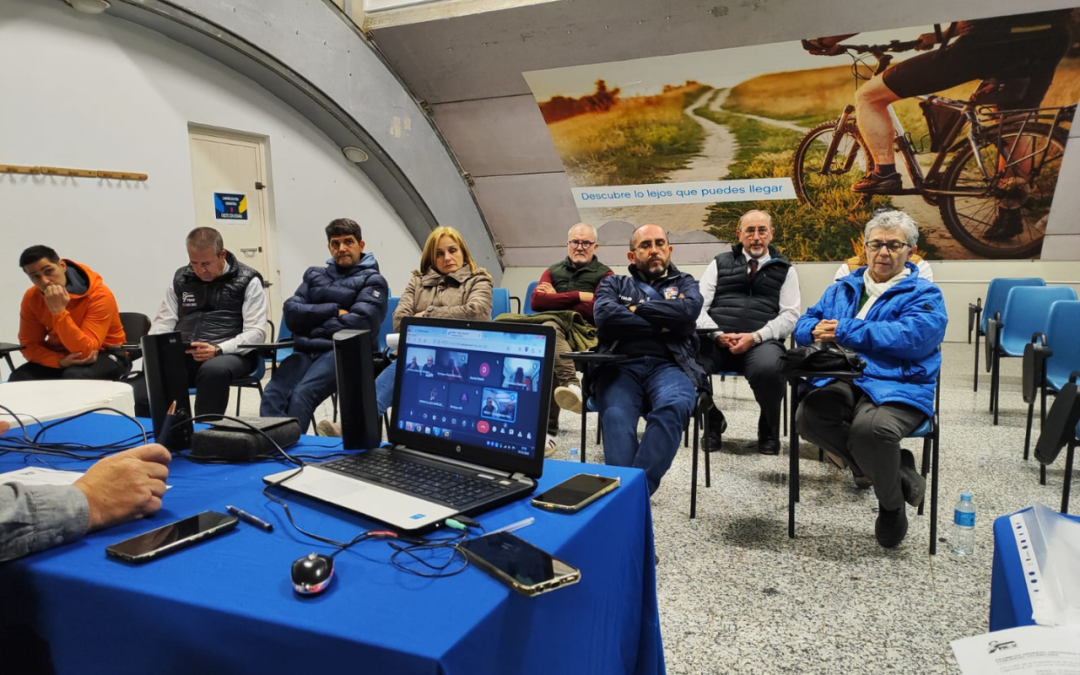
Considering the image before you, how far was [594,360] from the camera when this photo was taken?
2.65 m

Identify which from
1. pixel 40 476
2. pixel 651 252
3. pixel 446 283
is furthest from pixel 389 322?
pixel 40 476

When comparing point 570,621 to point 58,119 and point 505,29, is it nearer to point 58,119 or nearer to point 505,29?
point 58,119

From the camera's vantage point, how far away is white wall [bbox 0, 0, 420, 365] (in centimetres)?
407

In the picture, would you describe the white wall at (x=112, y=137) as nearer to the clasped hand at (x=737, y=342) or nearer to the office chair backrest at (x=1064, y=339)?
the clasped hand at (x=737, y=342)

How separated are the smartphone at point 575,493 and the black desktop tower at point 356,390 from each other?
475 millimetres

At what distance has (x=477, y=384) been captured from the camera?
131 centimetres

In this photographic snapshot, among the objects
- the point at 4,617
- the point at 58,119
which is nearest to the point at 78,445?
the point at 4,617

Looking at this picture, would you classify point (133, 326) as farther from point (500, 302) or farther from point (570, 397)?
point (570, 397)

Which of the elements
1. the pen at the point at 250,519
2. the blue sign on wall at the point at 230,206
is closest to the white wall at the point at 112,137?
the blue sign on wall at the point at 230,206

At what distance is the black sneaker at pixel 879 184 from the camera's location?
627 cm

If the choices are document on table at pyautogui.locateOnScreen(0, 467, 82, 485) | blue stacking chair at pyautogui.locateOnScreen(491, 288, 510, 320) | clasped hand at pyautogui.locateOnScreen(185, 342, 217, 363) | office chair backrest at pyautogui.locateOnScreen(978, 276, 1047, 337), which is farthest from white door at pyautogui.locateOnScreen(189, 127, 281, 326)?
office chair backrest at pyautogui.locateOnScreen(978, 276, 1047, 337)

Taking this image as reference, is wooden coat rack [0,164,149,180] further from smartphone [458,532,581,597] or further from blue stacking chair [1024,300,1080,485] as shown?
blue stacking chair [1024,300,1080,485]

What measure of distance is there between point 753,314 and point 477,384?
103 inches

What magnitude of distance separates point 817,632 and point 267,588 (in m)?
1.58
